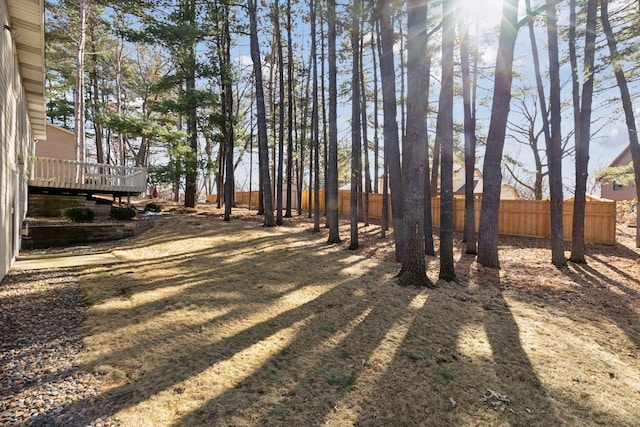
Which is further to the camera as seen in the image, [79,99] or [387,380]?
[79,99]

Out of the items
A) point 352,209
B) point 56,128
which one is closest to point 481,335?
point 352,209

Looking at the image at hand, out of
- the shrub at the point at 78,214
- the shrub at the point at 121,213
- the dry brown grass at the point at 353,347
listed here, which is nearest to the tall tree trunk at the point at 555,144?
the dry brown grass at the point at 353,347

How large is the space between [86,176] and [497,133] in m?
12.9

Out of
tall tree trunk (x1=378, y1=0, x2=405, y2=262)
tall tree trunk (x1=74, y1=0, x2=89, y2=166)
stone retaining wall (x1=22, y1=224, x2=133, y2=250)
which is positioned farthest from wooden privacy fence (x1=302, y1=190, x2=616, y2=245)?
tall tree trunk (x1=74, y1=0, x2=89, y2=166)

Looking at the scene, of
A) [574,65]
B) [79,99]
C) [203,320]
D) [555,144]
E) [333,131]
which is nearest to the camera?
[203,320]

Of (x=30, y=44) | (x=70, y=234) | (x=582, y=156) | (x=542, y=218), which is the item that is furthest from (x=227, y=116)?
(x=542, y=218)

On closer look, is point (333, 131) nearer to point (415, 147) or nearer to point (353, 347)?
point (415, 147)

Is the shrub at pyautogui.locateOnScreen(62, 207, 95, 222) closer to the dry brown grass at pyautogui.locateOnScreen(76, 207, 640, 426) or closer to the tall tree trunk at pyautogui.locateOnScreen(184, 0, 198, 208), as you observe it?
the dry brown grass at pyautogui.locateOnScreen(76, 207, 640, 426)

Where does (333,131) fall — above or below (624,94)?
below

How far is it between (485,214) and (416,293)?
10.8 feet

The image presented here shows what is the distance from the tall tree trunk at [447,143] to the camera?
605 centimetres

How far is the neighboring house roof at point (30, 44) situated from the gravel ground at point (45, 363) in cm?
447

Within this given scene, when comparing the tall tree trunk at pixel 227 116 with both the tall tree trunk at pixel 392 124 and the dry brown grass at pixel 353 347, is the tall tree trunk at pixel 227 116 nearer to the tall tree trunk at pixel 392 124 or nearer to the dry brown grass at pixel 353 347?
the dry brown grass at pixel 353 347

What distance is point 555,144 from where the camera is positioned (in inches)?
309
